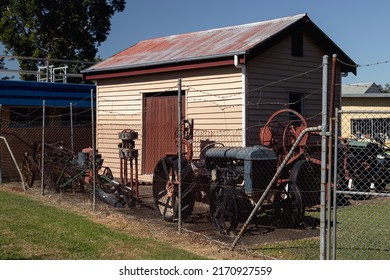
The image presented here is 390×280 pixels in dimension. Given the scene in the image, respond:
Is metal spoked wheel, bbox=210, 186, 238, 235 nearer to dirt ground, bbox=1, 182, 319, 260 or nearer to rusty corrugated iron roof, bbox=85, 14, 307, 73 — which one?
dirt ground, bbox=1, 182, 319, 260

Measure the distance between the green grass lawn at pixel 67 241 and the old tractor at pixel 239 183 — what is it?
4.29ft

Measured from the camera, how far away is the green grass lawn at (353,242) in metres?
7.87

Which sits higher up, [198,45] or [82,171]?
[198,45]

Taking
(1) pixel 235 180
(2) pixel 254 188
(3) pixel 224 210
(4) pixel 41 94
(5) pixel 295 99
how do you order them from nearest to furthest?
1. (3) pixel 224 210
2. (2) pixel 254 188
3. (1) pixel 235 180
4. (5) pixel 295 99
5. (4) pixel 41 94

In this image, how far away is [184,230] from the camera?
31.1 ft

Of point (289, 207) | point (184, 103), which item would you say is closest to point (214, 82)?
point (184, 103)

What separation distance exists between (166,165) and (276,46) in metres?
5.42

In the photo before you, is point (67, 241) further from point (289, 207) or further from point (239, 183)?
point (289, 207)

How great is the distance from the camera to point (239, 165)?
10078mm

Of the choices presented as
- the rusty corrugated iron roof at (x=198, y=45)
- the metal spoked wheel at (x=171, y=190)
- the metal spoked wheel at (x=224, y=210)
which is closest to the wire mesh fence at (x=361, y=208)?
the metal spoked wheel at (x=224, y=210)

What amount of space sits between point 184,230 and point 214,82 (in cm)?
583

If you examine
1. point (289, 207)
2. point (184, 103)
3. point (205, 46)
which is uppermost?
point (205, 46)

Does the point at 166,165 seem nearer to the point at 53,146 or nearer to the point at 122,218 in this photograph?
the point at 122,218

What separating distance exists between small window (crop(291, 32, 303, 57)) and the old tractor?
4386mm
